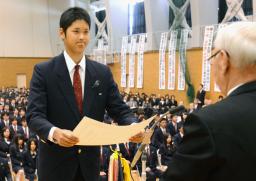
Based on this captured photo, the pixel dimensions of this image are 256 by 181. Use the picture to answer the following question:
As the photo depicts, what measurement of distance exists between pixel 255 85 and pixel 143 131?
80 cm

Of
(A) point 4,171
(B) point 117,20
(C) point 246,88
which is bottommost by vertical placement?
(A) point 4,171

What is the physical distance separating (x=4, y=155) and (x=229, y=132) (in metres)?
7.48

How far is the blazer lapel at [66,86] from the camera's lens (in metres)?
1.80

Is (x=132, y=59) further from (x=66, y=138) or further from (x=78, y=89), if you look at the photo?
(x=66, y=138)

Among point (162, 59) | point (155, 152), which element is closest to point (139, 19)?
point (162, 59)

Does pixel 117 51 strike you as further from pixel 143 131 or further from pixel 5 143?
pixel 143 131

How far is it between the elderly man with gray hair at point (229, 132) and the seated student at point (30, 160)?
6.38 metres

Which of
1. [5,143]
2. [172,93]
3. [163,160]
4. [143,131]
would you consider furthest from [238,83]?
[172,93]

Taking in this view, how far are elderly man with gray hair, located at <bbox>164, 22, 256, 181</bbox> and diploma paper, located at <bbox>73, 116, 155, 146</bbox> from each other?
615 millimetres

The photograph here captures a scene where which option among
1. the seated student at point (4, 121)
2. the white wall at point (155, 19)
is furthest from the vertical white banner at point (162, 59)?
the seated student at point (4, 121)

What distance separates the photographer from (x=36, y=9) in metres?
25.5

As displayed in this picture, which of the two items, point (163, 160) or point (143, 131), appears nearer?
point (143, 131)

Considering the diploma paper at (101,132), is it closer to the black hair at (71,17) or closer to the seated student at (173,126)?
the black hair at (71,17)

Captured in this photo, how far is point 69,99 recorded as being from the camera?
1795 mm
